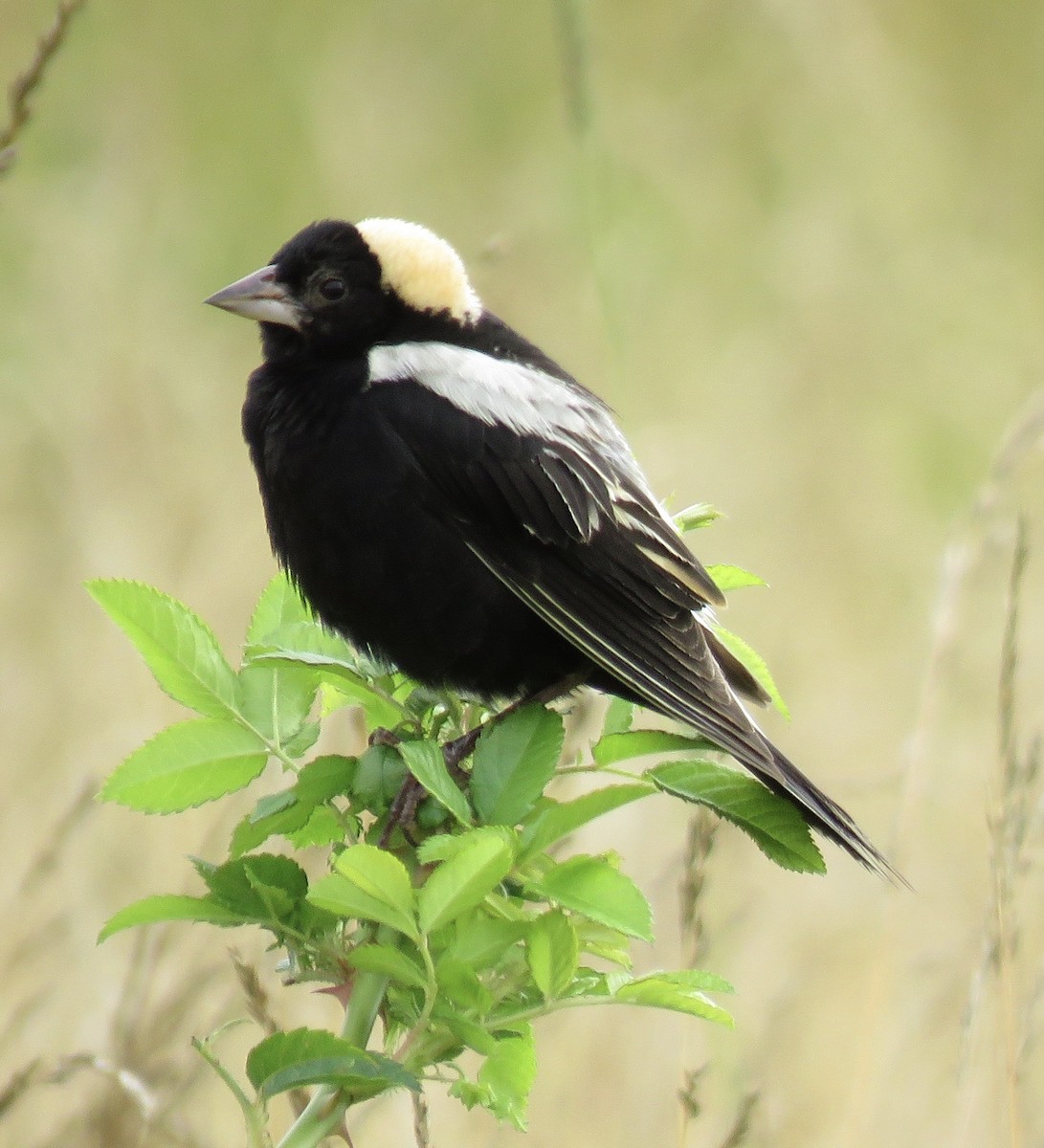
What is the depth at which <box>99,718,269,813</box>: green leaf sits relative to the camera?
152 cm

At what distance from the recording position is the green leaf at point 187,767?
1518 millimetres

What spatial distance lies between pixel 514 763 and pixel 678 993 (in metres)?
0.28

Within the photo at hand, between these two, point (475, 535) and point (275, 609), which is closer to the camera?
point (275, 609)

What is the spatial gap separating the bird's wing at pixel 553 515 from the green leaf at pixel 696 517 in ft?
0.83

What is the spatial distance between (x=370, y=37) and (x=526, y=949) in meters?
5.03

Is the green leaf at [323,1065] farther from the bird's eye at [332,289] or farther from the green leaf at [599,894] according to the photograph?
the bird's eye at [332,289]

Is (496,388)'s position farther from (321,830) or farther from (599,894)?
(599,894)

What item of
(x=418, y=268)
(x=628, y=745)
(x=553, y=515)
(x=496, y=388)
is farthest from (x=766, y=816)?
(x=418, y=268)

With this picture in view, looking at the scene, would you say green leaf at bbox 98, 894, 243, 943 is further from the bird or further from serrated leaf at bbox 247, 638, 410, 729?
the bird

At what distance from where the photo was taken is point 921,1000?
3.34 metres

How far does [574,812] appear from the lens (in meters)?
1.47

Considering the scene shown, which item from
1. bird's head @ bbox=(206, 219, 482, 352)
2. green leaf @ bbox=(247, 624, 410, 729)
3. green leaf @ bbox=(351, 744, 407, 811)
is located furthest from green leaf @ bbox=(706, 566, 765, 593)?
bird's head @ bbox=(206, 219, 482, 352)

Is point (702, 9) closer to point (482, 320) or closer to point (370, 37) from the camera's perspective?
point (370, 37)

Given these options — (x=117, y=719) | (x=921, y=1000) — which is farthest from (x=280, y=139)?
(x=921, y=1000)
